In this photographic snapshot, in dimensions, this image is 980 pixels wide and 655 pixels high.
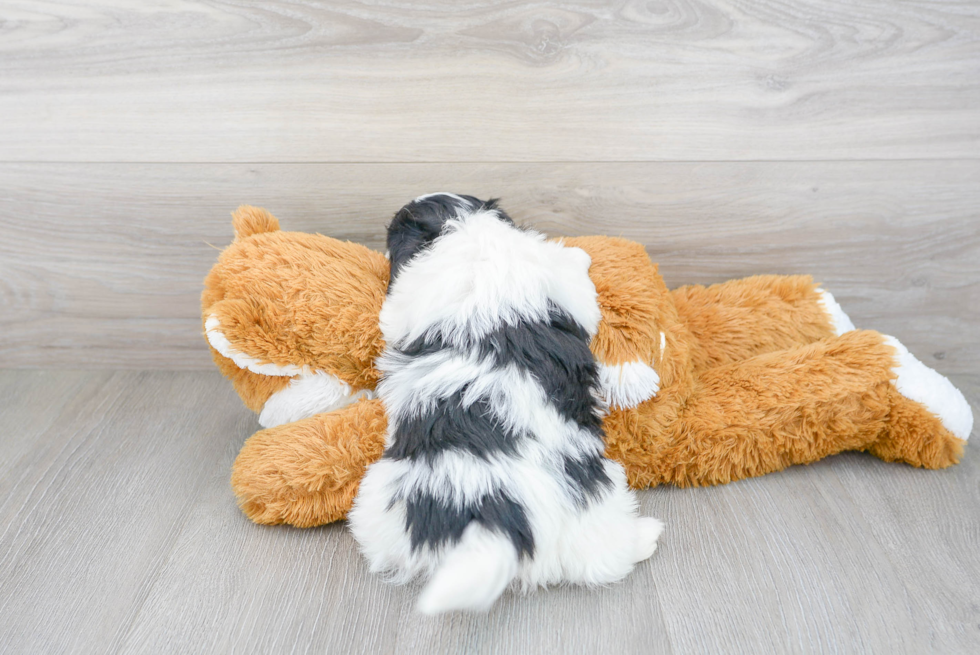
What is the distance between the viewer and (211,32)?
965 millimetres

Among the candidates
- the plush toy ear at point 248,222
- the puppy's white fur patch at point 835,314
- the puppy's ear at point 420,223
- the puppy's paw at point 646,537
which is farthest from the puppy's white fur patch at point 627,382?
the plush toy ear at point 248,222

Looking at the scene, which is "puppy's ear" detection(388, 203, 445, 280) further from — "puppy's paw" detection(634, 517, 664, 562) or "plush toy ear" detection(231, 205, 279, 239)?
"puppy's paw" detection(634, 517, 664, 562)

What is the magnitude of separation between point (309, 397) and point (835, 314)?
76 centimetres

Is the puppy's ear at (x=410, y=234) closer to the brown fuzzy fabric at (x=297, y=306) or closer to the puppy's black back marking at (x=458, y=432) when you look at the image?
the brown fuzzy fabric at (x=297, y=306)

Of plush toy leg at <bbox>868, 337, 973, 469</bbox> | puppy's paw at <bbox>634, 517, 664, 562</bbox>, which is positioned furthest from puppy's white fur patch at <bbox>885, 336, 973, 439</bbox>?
puppy's paw at <bbox>634, 517, 664, 562</bbox>

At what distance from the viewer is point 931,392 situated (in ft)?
2.84

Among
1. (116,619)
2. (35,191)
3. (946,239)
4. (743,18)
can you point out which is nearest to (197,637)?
(116,619)

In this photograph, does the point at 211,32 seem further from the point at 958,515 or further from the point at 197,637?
the point at 958,515

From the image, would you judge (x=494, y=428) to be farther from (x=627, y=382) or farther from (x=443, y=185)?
(x=443, y=185)

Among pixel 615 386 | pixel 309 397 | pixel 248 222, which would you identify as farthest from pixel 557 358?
pixel 248 222

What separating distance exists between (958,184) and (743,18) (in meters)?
0.44

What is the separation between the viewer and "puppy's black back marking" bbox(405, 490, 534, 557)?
0.64 m

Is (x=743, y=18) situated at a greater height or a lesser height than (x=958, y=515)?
greater

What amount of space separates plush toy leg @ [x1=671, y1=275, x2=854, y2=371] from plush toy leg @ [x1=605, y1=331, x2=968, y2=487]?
7 centimetres
